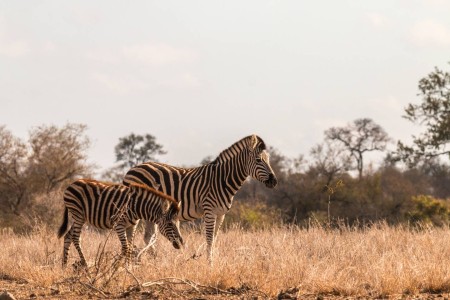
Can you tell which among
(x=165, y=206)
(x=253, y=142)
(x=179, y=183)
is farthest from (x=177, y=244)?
(x=253, y=142)

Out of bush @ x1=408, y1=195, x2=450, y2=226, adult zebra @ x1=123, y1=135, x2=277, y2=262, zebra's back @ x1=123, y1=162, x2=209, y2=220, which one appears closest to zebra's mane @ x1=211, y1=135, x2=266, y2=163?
adult zebra @ x1=123, y1=135, x2=277, y2=262

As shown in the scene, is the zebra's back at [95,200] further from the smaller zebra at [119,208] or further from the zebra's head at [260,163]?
the zebra's head at [260,163]

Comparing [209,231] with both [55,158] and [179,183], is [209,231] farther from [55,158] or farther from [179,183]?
[55,158]

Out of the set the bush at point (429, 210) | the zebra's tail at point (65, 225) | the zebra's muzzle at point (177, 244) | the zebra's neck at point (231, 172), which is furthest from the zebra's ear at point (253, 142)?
the bush at point (429, 210)

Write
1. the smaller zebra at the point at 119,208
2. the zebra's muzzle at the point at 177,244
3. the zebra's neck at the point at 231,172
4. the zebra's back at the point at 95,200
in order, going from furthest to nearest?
the zebra's neck at the point at 231,172 → the zebra's back at the point at 95,200 → the smaller zebra at the point at 119,208 → the zebra's muzzle at the point at 177,244

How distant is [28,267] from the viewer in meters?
9.87

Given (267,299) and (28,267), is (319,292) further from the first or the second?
(28,267)

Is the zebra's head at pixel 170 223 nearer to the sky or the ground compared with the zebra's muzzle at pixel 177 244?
nearer to the sky

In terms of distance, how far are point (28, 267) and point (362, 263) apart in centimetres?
441

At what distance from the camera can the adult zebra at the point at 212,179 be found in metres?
11.7

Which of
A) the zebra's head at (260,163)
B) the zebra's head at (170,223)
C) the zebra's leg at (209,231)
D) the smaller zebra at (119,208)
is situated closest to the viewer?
the zebra's head at (170,223)

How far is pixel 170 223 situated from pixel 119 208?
30.3 inches

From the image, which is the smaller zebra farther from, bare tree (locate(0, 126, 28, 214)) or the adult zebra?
bare tree (locate(0, 126, 28, 214))

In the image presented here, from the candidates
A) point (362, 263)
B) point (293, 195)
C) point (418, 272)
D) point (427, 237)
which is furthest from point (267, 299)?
point (293, 195)
